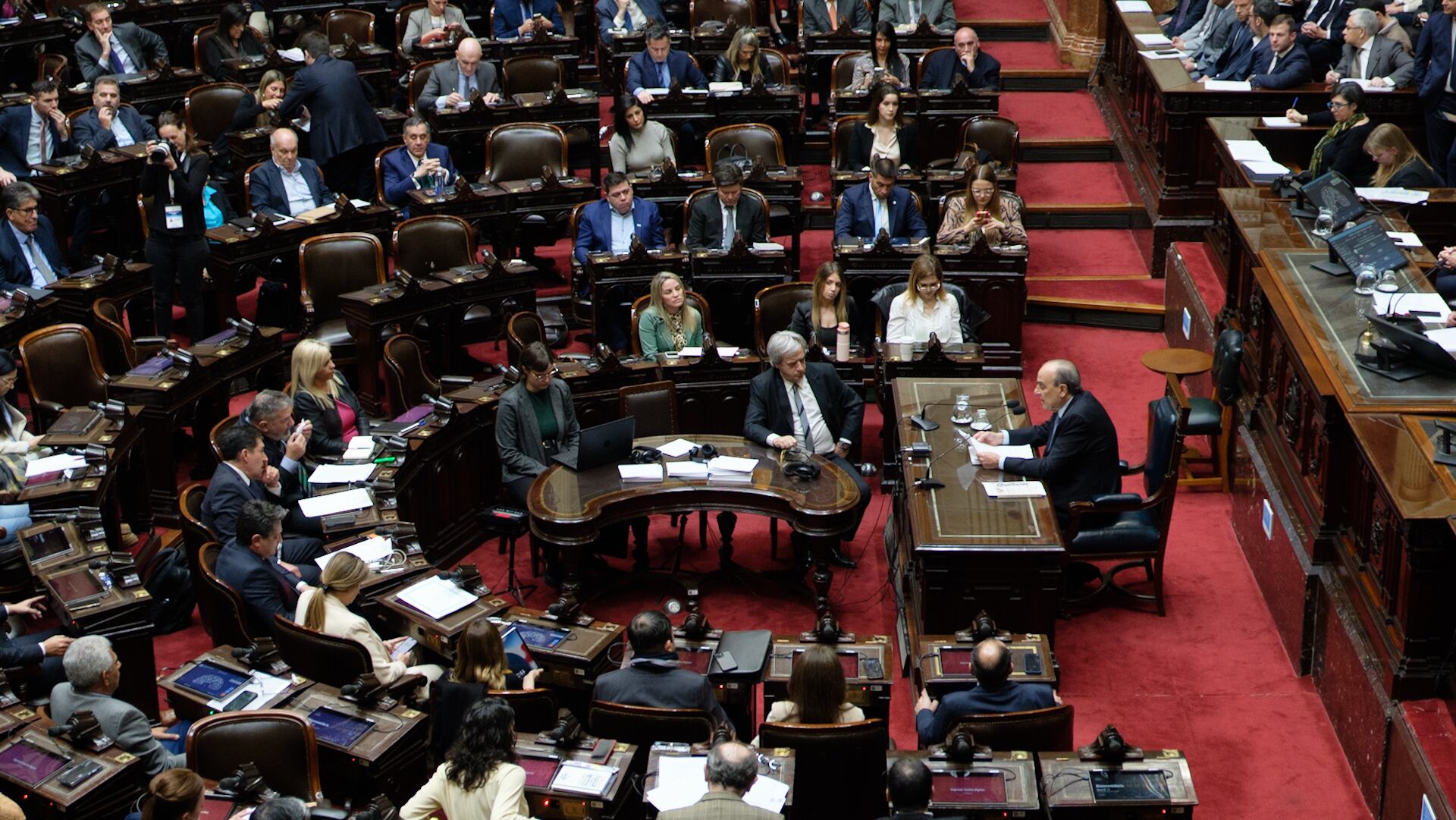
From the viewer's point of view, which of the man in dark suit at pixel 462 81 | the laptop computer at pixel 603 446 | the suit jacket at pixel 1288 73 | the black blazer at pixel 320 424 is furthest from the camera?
the man in dark suit at pixel 462 81

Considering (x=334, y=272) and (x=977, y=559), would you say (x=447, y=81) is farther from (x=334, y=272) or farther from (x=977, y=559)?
(x=977, y=559)

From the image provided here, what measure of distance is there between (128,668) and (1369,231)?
6.03 m

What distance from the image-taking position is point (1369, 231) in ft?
27.0

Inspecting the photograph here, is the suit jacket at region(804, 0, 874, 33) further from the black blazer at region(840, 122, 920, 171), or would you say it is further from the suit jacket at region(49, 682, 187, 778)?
the suit jacket at region(49, 682, 187, 778)

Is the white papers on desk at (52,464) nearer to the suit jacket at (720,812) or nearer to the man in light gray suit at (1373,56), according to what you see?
the suit jacket at (720,812)

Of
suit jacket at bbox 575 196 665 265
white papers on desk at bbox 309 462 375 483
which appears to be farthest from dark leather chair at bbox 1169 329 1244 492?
white papers on desk at bbox 309 462 375 483

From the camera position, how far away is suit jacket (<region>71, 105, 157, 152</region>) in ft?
38.3

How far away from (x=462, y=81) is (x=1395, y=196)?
6.68 m

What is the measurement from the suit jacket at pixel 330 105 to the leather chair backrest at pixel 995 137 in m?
4.26

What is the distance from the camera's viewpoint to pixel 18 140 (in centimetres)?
1152

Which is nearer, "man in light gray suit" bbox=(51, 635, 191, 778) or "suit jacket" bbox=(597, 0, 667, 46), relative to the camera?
"man in light gray suit" bbox=(51, 635, 191, 778)

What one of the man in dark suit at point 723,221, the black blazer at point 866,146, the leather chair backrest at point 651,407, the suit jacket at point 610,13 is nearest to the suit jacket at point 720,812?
the leather chair backrest at point 651,407

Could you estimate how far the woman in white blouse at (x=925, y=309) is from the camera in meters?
9.65

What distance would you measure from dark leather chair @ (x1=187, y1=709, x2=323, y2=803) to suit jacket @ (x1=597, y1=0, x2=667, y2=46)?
29.0 feet
